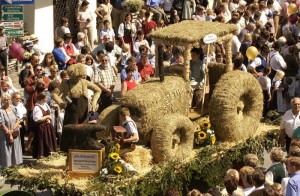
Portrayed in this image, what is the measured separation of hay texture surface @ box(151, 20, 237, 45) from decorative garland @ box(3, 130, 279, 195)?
6.17ft

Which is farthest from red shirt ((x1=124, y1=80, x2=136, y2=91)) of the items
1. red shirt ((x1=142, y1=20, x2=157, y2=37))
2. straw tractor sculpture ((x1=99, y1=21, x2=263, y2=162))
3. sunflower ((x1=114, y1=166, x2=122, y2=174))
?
red shirt ((x1=142, y1=20, x2=157, y2=37))

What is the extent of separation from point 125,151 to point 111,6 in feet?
42.2

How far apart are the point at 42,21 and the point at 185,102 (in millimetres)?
9910

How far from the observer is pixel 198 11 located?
2903 cm

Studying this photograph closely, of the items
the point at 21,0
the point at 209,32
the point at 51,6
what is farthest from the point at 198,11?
the point at 209,32

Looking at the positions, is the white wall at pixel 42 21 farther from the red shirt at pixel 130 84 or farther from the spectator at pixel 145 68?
the red shirt at pixel 130 84

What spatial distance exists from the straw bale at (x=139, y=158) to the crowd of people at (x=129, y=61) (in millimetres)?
2155

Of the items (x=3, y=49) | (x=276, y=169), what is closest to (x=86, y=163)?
(x=276, y=169)

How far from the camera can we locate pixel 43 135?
61.5 feet

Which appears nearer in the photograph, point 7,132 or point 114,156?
→ point 114,156

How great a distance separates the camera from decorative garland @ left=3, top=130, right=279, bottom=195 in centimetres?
1555

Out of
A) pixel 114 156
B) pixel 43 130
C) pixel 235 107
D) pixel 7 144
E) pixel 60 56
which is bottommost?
pixel 7 144

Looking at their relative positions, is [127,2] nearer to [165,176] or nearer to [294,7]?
[294,7]

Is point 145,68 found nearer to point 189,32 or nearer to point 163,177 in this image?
point 189,32
